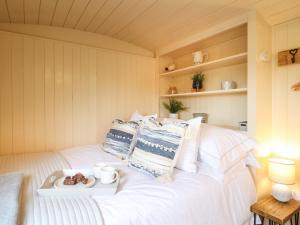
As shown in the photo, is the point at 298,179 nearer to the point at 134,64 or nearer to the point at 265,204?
the point at 265,204

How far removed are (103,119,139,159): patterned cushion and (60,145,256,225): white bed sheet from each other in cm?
20

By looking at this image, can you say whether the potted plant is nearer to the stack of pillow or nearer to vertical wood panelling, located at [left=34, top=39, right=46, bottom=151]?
the stack of pillow

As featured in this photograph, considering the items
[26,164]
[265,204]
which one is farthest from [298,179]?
[26,164]

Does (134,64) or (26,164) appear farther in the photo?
(134,64)

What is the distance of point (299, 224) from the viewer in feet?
5.18

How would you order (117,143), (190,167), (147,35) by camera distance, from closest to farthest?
1. (190,167)
2. (117,143)
3. (147,35)

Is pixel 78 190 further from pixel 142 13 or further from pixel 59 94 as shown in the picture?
pixel 142 13

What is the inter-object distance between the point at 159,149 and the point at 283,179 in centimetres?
100

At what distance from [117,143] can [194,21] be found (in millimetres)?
1421

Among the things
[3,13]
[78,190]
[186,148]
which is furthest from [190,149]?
[3,13]

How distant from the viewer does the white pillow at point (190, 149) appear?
1.43 meters

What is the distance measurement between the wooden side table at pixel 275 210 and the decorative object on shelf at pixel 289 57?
113cm

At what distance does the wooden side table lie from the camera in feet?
4.25

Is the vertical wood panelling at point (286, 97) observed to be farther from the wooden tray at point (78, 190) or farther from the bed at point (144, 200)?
the wooden tray at point (78, 190)
